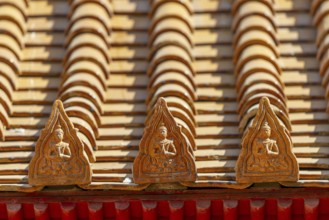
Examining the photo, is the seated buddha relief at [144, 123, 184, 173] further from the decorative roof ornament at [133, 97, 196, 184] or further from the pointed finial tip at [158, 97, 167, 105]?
the pointed finial tip at [158, 97, 167, 105]

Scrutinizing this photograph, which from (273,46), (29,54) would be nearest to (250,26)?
(273,46)

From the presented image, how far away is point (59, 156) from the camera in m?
31.0

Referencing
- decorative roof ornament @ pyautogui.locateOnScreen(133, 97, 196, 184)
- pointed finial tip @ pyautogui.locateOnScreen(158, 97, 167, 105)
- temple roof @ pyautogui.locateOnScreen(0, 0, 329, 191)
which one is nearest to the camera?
pointed finial tip @ pyautogui.locateOnScreen(158, 97, 167, 105)

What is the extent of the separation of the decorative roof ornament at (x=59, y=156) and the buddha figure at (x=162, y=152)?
0.72m

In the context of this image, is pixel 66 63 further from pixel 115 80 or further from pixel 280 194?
pixel 280 194

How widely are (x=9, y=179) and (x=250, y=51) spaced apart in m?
3.42

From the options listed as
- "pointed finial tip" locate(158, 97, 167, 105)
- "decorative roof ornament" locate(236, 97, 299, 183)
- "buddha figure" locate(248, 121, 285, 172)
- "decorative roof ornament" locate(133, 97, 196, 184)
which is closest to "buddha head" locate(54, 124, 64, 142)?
"decorative roof ornament" locate(133, 97, 196, 184)

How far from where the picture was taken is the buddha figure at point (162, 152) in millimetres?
30953

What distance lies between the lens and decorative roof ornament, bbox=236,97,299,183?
101 feet

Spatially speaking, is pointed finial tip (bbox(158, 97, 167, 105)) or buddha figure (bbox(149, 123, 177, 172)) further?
buddha figure (bbox(149, 123, 177, 172))

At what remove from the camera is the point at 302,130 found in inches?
1261

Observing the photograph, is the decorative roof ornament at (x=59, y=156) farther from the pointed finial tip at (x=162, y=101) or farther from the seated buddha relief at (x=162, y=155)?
the pointed finial tip at (x=162, y=101)

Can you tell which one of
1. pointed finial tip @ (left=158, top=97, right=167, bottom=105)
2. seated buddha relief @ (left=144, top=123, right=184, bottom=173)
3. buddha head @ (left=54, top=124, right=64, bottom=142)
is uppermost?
pointed finial tip @ (left=158, top=97, right=167, bottom=105)

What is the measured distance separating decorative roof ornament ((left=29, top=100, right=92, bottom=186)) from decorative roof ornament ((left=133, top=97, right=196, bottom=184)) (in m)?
0.61
